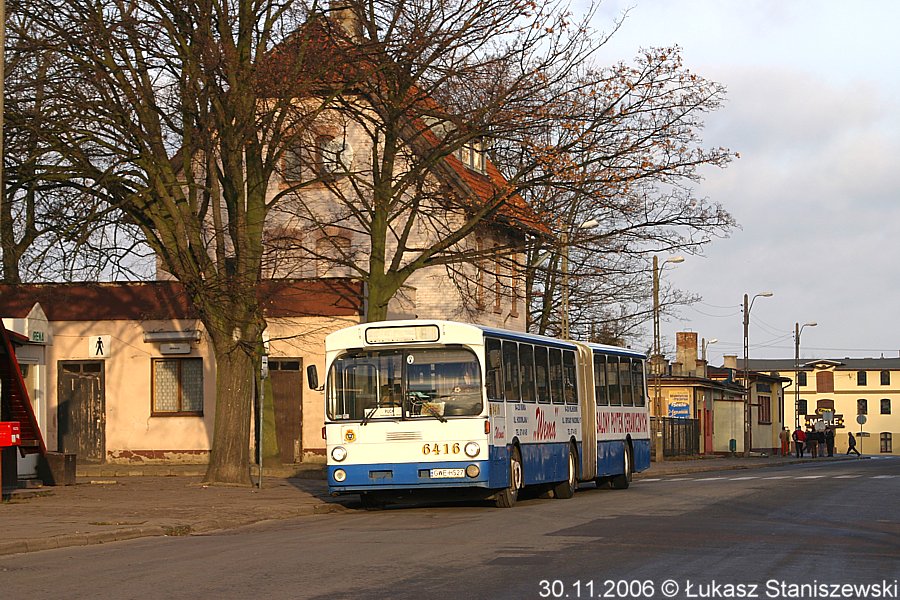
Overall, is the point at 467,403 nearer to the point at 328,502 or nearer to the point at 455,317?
the point at 328,502

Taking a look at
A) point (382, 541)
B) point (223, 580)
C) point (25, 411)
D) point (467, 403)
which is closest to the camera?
point (223, 580)

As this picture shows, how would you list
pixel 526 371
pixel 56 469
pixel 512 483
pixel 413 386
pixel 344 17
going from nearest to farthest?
pixel 413 386 → pixel 512 483 → pixel 526 371 → pixel 56 469 → pixel 344 17

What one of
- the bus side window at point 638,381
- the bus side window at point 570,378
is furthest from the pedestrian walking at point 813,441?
the bus side window at point 570,378

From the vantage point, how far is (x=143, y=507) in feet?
70.6

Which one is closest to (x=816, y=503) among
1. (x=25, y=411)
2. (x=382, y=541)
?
(x=382, y=541)

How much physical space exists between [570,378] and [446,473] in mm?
5828

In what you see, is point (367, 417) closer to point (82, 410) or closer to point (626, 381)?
point (626, 381)

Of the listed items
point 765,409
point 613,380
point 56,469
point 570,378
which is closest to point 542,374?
point 570,378

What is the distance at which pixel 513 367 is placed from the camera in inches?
928

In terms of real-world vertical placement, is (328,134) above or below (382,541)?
above

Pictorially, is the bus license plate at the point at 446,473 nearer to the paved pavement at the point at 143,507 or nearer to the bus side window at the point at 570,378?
the paved pavement at the point at 143,507

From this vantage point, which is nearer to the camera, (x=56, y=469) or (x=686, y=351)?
(x=56, y=469)

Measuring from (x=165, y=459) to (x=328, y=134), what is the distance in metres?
13.9

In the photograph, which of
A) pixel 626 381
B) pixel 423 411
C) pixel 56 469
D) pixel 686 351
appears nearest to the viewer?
pixel 423 411
